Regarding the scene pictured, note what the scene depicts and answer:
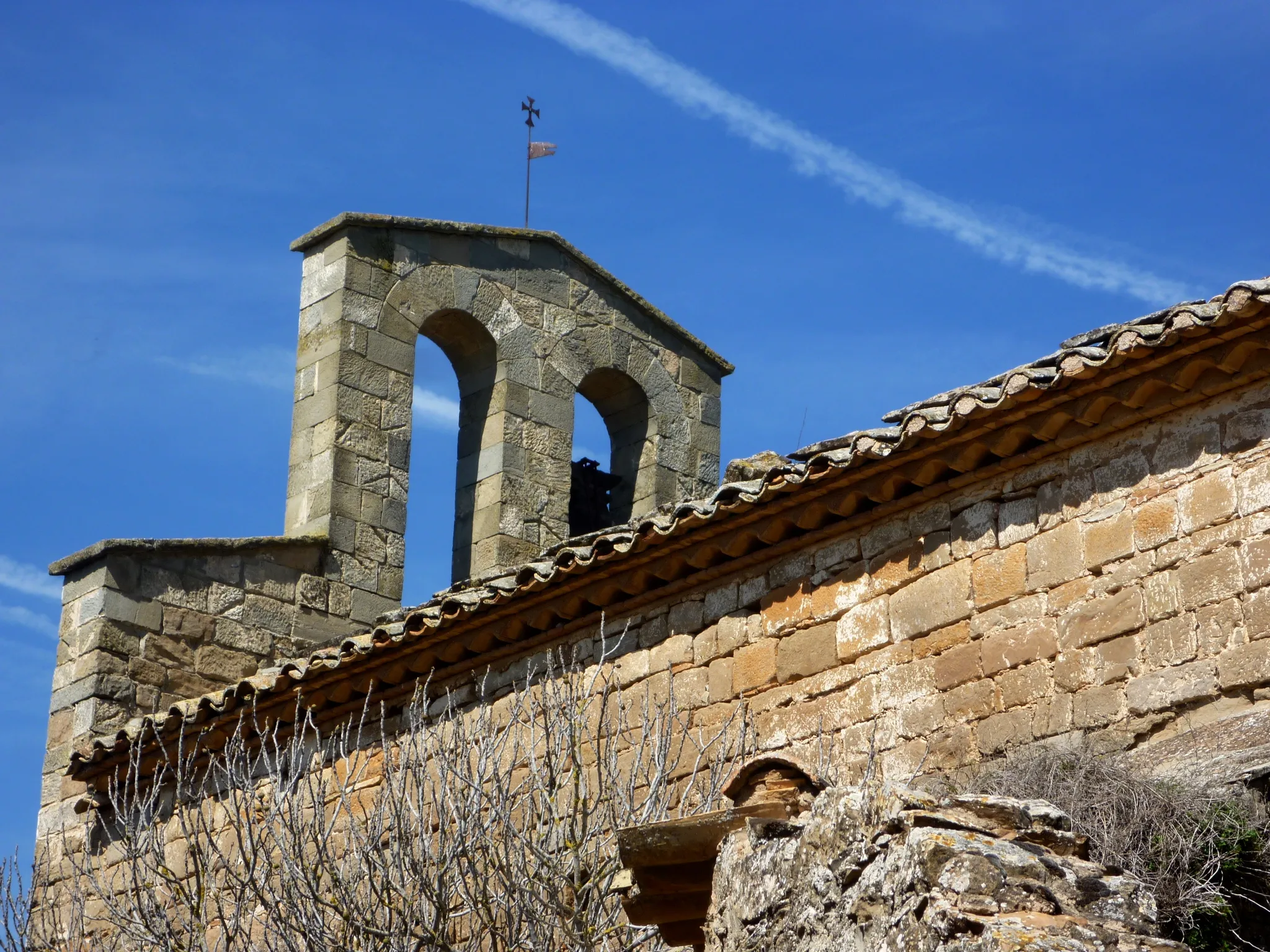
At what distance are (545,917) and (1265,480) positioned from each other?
121 inches

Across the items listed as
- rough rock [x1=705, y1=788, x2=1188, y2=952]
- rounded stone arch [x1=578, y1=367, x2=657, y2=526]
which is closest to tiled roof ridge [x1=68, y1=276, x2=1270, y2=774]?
rounded stone arch [x1=578, y1=367, x2=657, y2=526]

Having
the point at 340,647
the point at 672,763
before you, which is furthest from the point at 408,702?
the point at 672,763

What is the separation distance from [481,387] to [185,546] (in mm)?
2391

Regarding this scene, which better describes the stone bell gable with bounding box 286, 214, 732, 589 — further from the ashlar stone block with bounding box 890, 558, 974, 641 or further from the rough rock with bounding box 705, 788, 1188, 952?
the rough rock with bounding box 705, 788, 1188, 952

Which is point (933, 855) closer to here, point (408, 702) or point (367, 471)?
point (408, 702)

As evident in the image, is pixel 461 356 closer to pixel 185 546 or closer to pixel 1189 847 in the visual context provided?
pixel 185 546

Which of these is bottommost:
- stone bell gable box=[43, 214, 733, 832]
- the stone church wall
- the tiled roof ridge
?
the stone church wall

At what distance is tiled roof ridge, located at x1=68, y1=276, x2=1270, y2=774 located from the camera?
22.2 feet

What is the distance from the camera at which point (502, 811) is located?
6551mm

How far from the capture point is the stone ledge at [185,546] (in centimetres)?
1148

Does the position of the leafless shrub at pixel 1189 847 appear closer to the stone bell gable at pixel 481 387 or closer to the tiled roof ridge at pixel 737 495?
the tiled roof ridge at pixel 737 495

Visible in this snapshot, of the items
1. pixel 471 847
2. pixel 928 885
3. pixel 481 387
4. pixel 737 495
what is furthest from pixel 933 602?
pixel 481 387

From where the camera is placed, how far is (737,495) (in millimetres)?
8055

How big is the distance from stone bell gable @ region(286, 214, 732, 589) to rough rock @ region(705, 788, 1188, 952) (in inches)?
319
